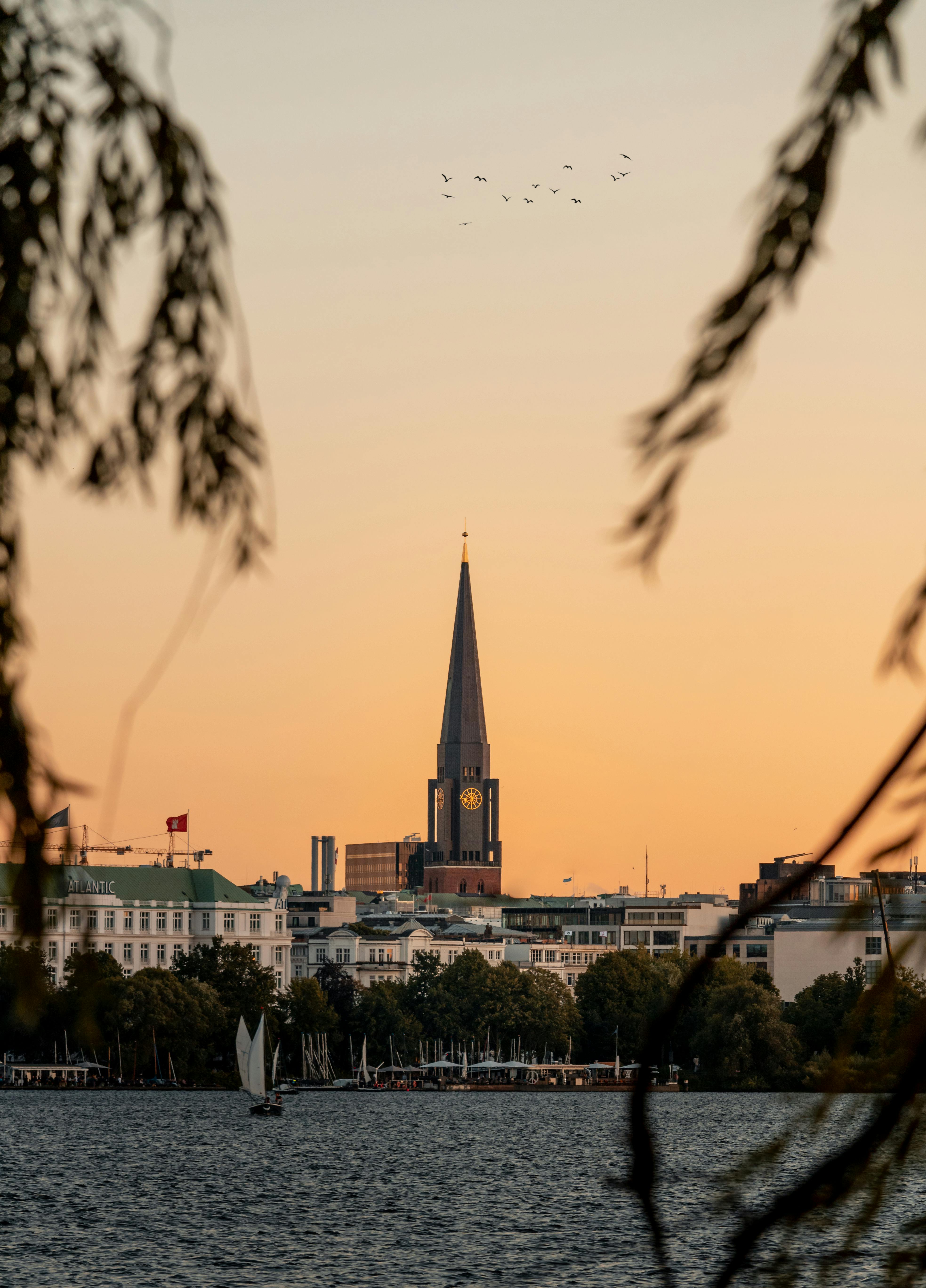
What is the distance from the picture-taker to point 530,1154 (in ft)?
415

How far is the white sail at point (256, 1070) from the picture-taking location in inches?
6053

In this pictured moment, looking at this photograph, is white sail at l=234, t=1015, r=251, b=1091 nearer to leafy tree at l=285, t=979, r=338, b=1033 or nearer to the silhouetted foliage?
leafy tree at l=285, t=979, r=338, b=1033

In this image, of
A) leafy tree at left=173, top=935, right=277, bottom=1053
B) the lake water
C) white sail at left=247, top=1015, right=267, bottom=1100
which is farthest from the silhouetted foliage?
leafy tree at left=173, top=935, right=277, bottom=1053

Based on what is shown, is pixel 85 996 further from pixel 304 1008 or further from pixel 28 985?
pixel 304 1008

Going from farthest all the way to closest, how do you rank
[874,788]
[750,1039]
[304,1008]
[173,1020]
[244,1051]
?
[304,1008] < [173,1020] < [750,1039] < [244,1051] < [874,788]

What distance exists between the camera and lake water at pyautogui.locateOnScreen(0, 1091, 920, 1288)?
2552 inches

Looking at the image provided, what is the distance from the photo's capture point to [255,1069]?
156 meters

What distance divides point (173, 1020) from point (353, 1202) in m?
82.7

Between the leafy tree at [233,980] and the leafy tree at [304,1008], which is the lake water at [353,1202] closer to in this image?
the leafy tree at [233,980]

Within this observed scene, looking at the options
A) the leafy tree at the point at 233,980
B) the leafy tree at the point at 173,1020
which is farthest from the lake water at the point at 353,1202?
the leafy tree at the point at 233,980

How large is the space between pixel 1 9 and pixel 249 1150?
425 ft

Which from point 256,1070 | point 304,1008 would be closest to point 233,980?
point 304,1008

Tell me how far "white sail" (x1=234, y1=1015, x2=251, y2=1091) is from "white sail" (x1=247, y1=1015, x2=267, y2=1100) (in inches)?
9.0

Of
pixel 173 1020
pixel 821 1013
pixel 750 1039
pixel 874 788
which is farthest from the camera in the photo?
pixel 821 1013
